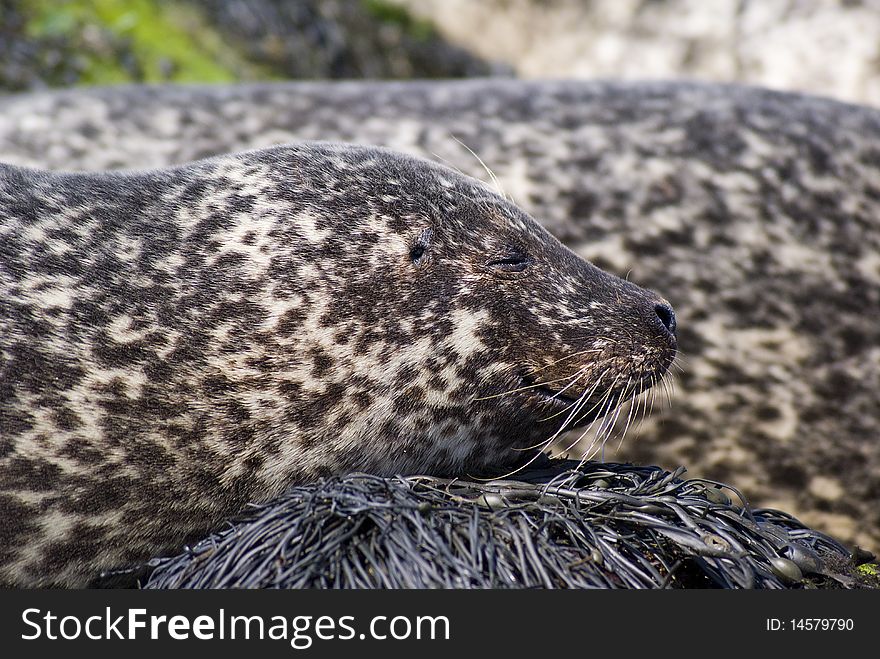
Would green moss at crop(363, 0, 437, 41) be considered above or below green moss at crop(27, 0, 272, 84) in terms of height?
above

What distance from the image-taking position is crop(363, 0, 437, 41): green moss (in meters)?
10.9

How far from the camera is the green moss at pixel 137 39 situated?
8.20 m

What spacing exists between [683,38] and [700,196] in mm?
5300

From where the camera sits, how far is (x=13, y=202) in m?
3.31

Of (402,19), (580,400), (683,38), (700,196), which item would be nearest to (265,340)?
(580,400)

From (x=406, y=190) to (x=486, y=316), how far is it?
0.51m

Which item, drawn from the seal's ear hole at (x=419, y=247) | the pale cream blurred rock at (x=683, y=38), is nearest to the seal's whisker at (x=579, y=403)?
the seal's ear hole at (x=419, y=247)

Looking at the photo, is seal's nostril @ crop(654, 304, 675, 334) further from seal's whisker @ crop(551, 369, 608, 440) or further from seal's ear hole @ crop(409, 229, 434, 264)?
seal's ear hole @ crop(409, 229, 434, 264)

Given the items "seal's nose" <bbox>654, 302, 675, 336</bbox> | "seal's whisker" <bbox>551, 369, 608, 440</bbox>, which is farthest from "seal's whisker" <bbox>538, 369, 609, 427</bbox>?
"seal's nose" <bbox>654, 302, 675, 336</bbox>

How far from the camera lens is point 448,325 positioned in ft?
10.9

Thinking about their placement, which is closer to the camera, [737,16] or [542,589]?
[542,589]

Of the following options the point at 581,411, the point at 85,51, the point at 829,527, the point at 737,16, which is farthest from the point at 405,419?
the point at 737,16

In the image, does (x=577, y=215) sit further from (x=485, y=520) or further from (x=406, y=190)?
(x=485, y=520)

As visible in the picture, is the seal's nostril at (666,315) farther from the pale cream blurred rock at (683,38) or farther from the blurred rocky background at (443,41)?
the pale cream blurred rock at (683,38)
